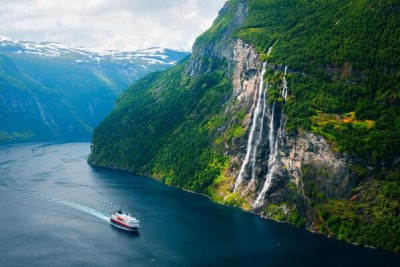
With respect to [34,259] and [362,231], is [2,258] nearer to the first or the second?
[34,259]

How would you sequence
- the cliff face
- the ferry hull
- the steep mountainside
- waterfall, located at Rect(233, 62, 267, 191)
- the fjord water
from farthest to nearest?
waterfall, located at Rect(233, 62, 267, 191) → the cliff face → the ferry hull → the steep mountainside → the fjord water

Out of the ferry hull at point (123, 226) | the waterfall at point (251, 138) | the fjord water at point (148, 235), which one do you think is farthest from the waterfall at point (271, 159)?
the ferry hull at point (123, 226)

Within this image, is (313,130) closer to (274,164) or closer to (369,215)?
(274,164)

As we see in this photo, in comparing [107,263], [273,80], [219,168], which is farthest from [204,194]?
[107,263]

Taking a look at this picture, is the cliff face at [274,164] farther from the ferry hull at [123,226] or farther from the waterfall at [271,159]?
the ferry hull at [123,226]

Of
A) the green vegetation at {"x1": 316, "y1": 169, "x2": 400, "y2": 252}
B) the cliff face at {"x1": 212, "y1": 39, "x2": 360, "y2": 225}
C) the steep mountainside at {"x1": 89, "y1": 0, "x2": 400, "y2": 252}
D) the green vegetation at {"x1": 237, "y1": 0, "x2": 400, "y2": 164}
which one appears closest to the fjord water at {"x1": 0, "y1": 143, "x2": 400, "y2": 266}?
the green vegetation at {"x1": 316, "y1": 169, "x2": 400, "y2": 252}

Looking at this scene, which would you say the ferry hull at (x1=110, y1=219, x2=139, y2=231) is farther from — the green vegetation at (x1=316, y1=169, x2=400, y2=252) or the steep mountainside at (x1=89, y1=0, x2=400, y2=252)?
the green vegetation at (x1=316, y1=169, x2=400, y2=252)

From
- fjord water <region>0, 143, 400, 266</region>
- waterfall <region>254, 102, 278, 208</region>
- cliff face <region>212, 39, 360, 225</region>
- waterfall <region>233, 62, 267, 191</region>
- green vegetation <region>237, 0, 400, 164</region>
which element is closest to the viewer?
fjord water <region>0, 143, 400, 266</region>
